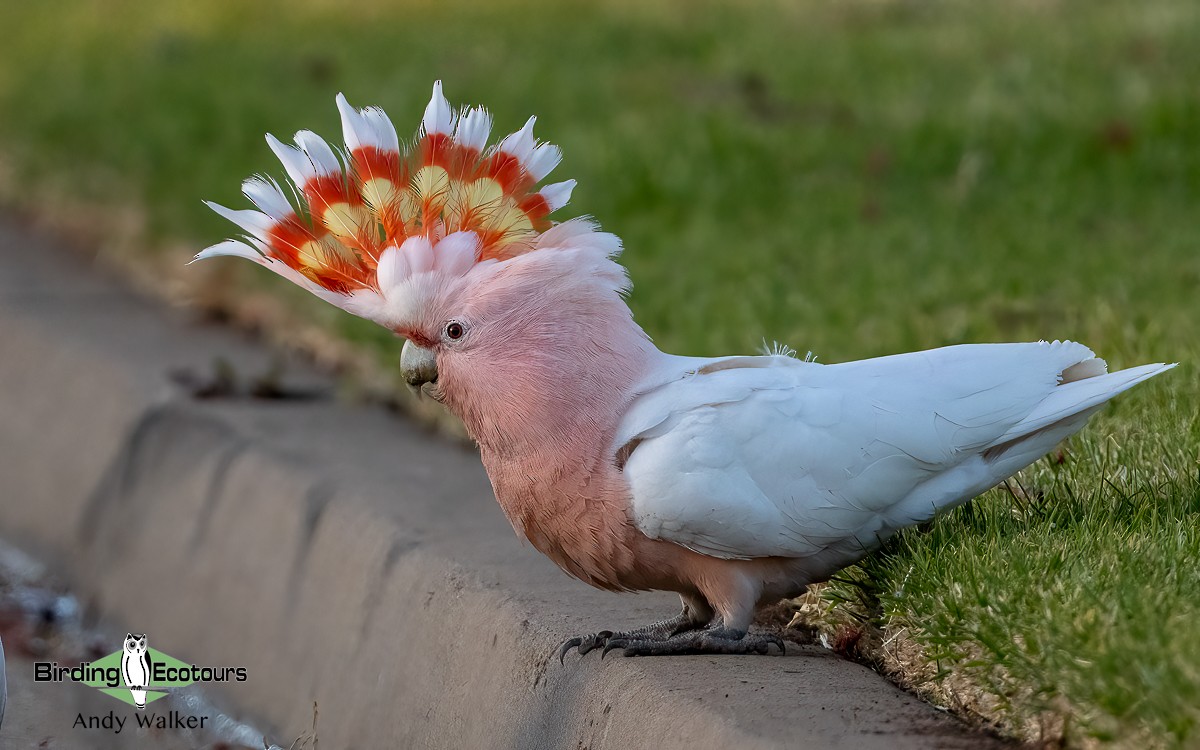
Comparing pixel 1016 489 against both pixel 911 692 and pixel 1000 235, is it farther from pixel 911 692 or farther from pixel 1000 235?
pixel 1000 235

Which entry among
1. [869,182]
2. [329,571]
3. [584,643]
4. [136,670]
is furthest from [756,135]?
[584,643]

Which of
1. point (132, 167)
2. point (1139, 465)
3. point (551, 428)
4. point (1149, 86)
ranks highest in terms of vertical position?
point (1149, 86)

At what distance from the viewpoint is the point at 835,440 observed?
2859 millimetres

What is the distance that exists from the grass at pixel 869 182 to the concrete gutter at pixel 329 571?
315mm

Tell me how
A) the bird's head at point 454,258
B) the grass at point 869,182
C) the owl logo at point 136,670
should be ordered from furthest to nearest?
the owl logo at point 136,670 → the bird's head at point 454,258 → the grass at point 869,182

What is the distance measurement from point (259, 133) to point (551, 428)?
4.22m

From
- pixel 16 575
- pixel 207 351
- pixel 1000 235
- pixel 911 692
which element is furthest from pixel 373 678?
pixel 1000 235

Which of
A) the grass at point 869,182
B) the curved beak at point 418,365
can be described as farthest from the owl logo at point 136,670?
the grass at point 869,182

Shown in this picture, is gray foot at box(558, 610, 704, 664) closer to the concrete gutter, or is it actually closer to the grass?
the concrete gutter

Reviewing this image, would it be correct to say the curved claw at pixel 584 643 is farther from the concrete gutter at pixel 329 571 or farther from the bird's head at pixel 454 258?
the bird's head at pixel 454 258

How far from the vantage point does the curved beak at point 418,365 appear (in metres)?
2.97

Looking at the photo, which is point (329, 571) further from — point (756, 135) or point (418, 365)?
point (756, 135)

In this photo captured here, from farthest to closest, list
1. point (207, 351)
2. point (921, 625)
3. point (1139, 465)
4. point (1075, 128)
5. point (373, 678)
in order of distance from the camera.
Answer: point (1075, 128)
point (207, 351)
point (373, 678)
point (1139, 465)
point (921, 625)

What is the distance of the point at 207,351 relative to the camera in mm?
5363
